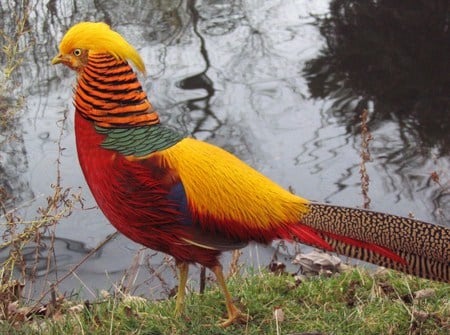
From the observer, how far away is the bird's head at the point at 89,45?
3.02 m

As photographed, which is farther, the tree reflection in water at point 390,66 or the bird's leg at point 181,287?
the tree reflection in water at point 390,66

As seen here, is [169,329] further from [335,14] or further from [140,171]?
[335,14]

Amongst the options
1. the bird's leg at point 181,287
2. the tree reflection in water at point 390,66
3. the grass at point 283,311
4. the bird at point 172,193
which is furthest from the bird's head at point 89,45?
the tree reflection in water at point 390,66

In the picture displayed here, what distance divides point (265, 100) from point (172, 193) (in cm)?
464

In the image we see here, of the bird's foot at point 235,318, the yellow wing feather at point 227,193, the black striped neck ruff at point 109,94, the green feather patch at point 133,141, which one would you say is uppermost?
the black striped neck ruff at point 109,94

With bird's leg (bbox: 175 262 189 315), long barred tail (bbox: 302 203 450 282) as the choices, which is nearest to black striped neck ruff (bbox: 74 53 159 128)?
bird's leg (bbox: 175 262 189 315)

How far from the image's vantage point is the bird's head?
9.89 feet

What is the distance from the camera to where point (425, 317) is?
3332mm

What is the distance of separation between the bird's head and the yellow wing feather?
43 cm

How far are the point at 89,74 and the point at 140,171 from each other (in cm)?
43

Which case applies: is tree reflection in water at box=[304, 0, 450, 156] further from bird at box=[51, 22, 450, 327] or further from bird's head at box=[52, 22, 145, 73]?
bird's head at box=[52, 22, 145, 73]

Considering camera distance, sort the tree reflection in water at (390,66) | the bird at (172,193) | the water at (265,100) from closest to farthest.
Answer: the bird at (172,193) → the water at (265,100) → the tree reflection in water at (390,66)

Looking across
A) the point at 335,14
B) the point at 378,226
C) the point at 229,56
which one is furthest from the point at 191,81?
the point at 378,226

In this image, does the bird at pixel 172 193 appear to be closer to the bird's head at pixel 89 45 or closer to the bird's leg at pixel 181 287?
the bird's head at pixel 89 45
